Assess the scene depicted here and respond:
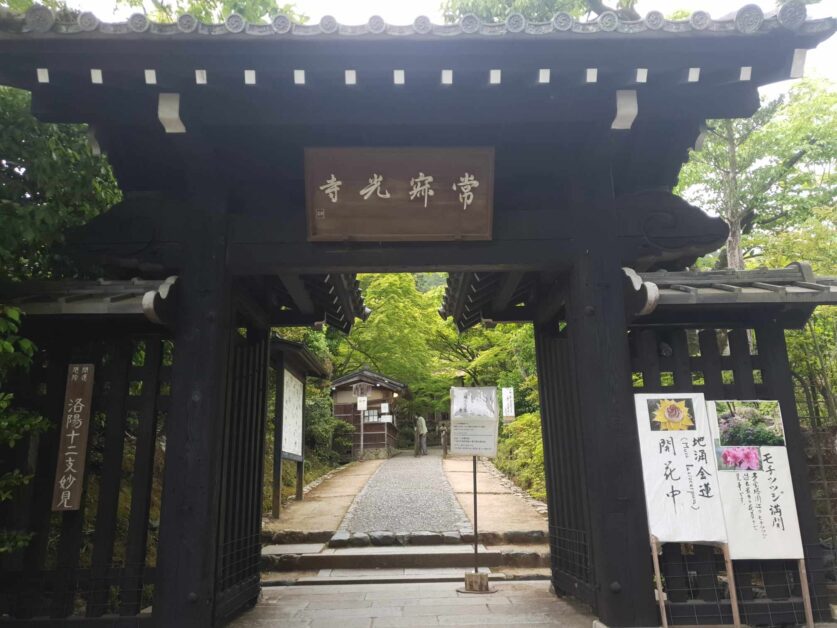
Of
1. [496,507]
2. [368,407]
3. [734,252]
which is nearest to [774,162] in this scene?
[734,252]

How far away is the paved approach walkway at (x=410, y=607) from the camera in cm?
518

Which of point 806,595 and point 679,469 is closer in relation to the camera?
point 806,595

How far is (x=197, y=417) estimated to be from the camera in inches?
173

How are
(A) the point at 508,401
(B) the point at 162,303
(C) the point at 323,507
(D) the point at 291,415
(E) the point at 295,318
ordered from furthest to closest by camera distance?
(A) the point at 508,401 → (C) the point at 323,507 → (D) the point at 291,415 → (E) the point at 295,318 → (B) the point at 162,303

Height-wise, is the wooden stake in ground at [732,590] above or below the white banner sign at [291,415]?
below

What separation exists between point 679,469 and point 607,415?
68 cm

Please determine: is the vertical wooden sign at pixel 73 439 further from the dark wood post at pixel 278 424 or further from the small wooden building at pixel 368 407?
the small wooden building at pixel 368 407

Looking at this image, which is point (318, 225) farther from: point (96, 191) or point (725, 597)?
point (725, 597)

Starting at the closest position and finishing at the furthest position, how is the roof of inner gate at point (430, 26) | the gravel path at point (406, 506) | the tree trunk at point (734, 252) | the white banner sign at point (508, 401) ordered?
the roof of inner gate at point (430, 26), the gravel path at point (406, 506), the tree trunk at point (734, 252), the white banner sign at point (508, 401)

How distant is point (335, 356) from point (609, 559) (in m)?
22.2

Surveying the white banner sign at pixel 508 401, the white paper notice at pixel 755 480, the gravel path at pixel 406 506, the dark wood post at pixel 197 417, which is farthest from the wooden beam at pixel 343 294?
the white banner sign at pixel 508 401

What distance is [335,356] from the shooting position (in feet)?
84.3

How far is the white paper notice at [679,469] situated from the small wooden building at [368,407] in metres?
20.2

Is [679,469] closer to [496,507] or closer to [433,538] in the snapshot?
[433,538]
